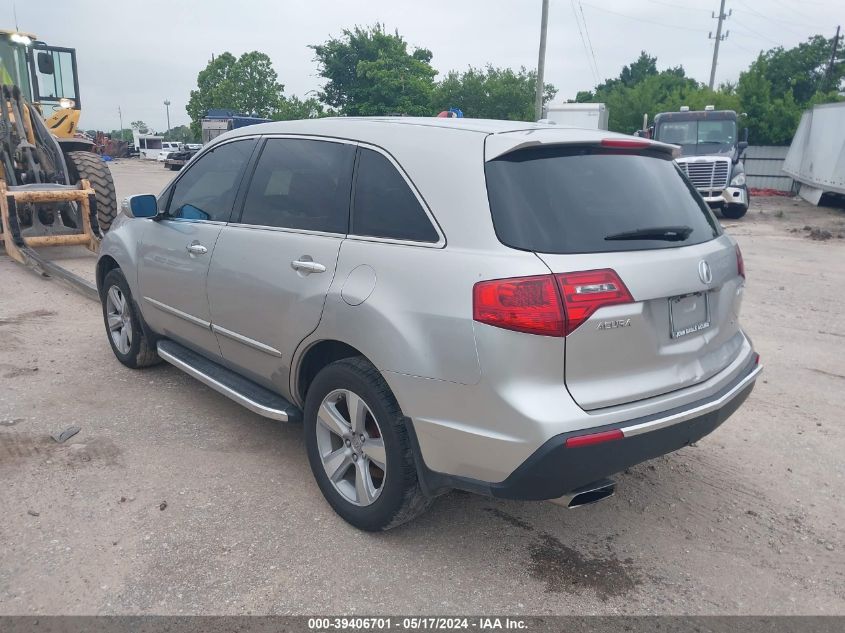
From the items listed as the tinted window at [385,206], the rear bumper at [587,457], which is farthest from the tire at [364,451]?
the tinted window at [385,206]

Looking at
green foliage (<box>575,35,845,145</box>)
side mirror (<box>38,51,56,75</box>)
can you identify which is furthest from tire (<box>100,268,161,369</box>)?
green foliage (<box>575,35,845,145</box>)

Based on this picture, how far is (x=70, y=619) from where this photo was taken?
8.32 feet

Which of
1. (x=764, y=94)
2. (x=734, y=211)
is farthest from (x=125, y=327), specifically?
(x=764, y=94)

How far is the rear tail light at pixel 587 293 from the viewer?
242cm

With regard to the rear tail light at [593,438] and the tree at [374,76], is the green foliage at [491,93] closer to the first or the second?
the tree at [374,76]

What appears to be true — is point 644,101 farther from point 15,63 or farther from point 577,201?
point 577,201

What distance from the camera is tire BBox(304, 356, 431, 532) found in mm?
2787

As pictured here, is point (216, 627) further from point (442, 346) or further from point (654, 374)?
point (654, 374)

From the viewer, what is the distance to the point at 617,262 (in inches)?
101

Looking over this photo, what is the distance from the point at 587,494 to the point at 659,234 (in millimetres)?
1109

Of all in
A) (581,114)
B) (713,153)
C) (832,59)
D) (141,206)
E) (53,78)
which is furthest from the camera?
(832,59)

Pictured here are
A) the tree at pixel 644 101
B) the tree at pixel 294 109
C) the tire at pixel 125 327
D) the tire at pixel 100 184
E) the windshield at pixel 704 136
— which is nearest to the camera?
the tire at pixel 125 327

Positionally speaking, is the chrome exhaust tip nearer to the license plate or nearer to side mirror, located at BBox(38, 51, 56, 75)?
the license plate

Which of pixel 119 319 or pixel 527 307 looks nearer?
pixel 527 307
